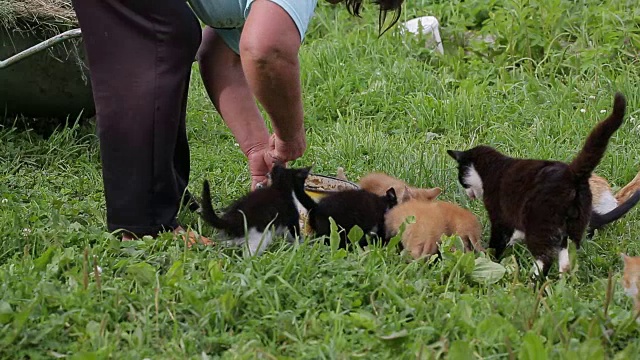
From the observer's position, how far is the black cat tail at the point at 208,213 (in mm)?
3595

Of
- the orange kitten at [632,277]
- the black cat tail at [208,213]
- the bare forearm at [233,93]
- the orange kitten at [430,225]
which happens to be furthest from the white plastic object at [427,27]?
the orange kitten at [632,277]

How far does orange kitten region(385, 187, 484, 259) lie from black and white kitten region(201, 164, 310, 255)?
1.34ft

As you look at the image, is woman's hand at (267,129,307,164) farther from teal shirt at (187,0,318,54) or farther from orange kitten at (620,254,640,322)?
orange kitten at (620,254,640,322)

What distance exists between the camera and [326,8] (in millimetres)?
8367

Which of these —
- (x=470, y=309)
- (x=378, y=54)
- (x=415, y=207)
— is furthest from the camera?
(x=378, y=54)

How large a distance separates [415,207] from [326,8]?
4.75 m

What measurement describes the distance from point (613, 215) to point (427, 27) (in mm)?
3575

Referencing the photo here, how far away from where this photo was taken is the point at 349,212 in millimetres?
3975

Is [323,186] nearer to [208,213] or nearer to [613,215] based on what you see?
[208,213]

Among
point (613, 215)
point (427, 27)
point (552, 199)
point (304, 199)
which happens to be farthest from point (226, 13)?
point (427, 27)

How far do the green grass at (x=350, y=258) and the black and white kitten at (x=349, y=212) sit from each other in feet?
0.95

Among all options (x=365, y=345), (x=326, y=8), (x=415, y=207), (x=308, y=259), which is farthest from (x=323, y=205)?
(x=326, y=8)

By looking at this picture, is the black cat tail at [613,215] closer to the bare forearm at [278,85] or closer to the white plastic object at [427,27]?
the bare forearm at [278,85]

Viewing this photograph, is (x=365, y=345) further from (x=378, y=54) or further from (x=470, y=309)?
(x=378, y=54)
